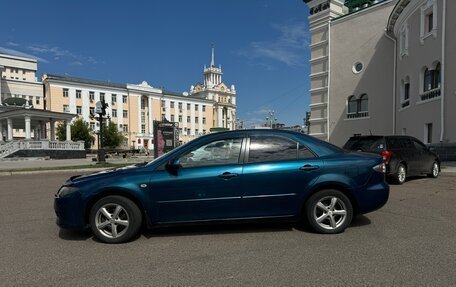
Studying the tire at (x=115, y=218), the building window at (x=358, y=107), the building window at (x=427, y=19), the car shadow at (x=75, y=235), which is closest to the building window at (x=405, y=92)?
the building window at (x=427, y=19)

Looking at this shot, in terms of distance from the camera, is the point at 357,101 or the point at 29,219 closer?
the point at 29,219

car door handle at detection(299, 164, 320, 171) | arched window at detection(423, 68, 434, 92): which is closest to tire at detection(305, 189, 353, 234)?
car door handle at detection(299, 164, 320, 171)

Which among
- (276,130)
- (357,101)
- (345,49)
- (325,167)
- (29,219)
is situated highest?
(345,49)

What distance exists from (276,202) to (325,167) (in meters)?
0.92

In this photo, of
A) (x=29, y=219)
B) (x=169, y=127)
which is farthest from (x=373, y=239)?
(x=169, y=127)

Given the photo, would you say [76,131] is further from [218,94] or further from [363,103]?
[218,94]

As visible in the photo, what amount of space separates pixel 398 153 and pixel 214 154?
7713 mm

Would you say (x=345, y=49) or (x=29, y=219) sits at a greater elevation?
(x=345, y=49)

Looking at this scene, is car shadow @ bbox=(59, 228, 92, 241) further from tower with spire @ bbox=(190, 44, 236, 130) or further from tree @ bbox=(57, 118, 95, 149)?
tower with spire @ bbox=(190, 44, 236, 130)

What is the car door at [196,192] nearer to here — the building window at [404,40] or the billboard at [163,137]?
the billboard at [163,137]

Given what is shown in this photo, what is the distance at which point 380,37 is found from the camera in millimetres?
35500

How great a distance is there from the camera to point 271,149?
5.13 m

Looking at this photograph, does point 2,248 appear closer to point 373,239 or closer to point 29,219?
point 29,219

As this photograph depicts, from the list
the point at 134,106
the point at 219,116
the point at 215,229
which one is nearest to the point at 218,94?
the point at 219,116
